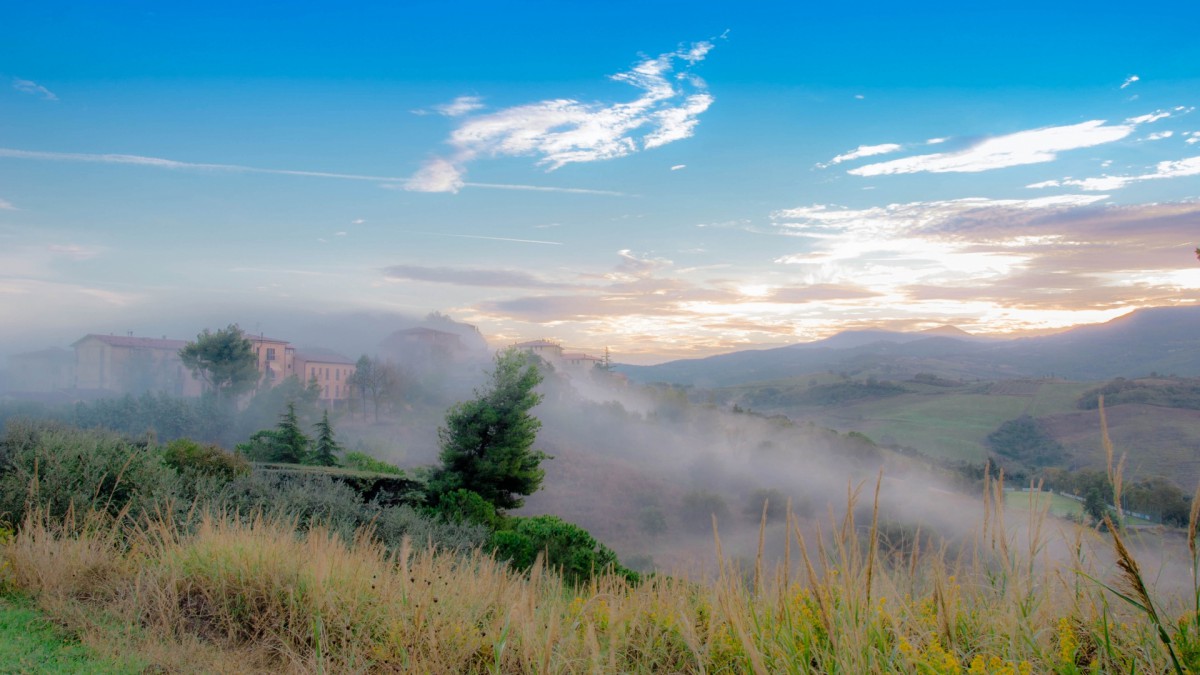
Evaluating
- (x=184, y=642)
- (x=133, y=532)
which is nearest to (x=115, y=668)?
(x=184, y=642)

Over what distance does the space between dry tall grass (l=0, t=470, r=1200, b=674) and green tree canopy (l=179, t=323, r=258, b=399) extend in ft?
122

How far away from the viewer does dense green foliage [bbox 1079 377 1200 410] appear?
34812 mm

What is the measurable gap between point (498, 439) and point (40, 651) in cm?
1601

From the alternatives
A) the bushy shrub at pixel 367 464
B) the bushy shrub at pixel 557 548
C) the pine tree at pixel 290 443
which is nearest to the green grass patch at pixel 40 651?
the bushy shrub at pixel 557 548

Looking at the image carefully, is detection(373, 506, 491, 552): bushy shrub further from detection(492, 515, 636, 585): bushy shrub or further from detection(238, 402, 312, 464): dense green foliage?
detection(238, 402, 312, 464): dense green foliage

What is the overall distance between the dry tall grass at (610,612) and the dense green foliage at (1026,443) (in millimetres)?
41002

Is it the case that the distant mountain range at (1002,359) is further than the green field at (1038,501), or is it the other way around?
the distant mountain range at (1002,359)

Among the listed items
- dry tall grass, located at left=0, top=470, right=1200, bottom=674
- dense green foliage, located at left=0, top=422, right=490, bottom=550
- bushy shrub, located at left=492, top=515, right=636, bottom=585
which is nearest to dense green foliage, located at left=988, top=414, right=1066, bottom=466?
bushy shrub, located at left=492, top=515, right=636, bottom=585

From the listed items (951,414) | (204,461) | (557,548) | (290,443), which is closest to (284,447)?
(290,443)

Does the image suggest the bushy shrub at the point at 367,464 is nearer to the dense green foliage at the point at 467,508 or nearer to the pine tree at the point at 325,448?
the pine tree at the point at 325,448

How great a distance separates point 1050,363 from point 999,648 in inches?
2459

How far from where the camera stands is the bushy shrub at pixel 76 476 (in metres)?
7.69

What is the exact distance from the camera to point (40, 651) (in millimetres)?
4465

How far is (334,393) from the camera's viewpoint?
5147 centimetres
